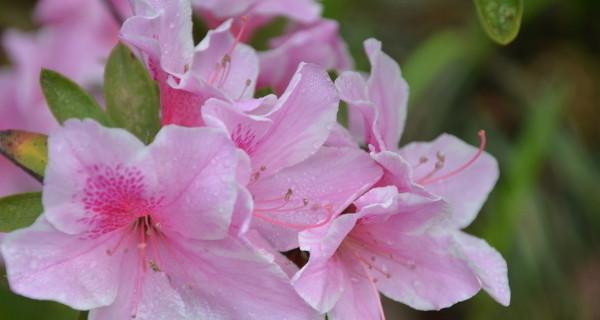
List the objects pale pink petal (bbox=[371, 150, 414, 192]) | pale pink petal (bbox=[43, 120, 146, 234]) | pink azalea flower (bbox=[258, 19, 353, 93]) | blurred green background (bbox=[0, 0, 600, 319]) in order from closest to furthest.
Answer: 1. pale pink petal (bbox=[43, 120, 146, 234])
2. pale pink petal (bbox=[371, 150, 414, 192])
3. pink azalea flower (bbox=[258, 19, 353, 93])
4. blurred green background (bbox=[0, 0, 600, 319])

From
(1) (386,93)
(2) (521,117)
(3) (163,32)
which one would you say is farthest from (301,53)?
(2) (521,117)

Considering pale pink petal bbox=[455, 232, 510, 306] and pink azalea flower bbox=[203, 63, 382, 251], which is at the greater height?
pink azalea flower bbox=[203, 63, 382, 251]

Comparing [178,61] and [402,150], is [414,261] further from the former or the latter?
[178,61]

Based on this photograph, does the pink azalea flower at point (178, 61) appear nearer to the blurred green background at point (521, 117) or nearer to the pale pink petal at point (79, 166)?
the pale pink petal at point (79, 166)

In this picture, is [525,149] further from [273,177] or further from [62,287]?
[62,287]

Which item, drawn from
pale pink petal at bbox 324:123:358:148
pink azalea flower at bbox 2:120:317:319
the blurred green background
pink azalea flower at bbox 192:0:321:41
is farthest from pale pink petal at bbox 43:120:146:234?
the blurred green background

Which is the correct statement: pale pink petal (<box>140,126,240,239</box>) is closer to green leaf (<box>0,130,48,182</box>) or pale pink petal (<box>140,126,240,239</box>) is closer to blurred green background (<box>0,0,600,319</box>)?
green leaf (<box>0,130,48,182</box>)
